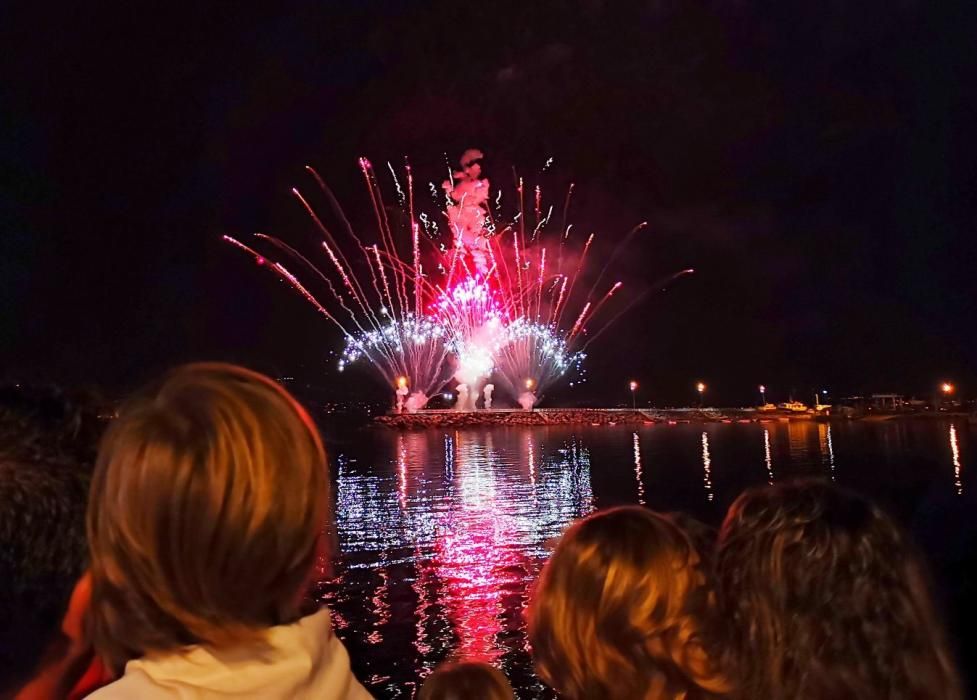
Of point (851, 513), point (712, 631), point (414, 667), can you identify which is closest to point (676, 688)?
point (712, 631)

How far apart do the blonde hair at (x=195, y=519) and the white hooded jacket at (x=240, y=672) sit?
1.0 inches

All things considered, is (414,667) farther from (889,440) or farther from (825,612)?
(889,440)

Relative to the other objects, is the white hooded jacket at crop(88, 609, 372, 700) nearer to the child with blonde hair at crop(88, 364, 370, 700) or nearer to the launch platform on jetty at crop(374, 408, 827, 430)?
the child with blonde hair at crop(88, 364, 370, 700)

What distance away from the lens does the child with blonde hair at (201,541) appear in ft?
4.24

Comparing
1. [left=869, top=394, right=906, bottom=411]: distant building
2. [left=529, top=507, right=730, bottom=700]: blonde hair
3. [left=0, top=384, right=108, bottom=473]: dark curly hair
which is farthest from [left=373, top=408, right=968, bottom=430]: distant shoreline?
[left=0, top=384, right=108, bottom=473]: dark curly hair

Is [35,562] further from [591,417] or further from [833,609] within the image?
[591,417]

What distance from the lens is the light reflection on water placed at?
31.3ft

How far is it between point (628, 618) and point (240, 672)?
3.71ft

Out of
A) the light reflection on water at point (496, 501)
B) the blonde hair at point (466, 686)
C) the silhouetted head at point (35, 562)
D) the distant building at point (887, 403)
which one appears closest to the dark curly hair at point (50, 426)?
the silhouetted head at point (35, 562)

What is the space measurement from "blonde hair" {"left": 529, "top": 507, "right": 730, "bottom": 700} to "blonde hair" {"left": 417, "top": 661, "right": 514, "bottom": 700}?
1160 millimetres

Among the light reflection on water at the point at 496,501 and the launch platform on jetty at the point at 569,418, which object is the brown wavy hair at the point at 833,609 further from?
the launch platform on jetty at the point at 569,418

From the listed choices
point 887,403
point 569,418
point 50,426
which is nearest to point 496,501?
point 50,426

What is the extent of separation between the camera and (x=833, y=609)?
223 centimetres

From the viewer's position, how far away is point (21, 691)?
1.53m
